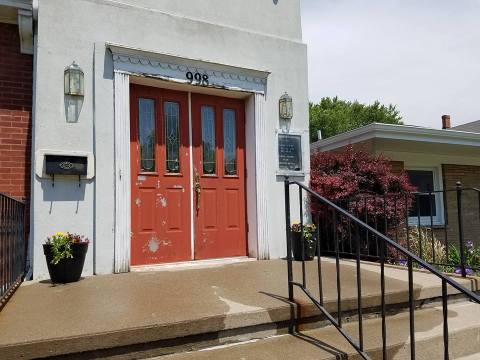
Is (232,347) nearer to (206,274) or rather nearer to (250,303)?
(250,303)

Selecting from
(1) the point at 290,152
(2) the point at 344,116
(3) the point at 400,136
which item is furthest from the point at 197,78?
(2) the point at 344,116

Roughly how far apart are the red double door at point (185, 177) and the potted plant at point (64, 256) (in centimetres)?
91

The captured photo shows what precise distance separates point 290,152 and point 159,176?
1.92m

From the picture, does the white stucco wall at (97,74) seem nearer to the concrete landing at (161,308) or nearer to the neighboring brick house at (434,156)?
the concrete landing at (161,308)

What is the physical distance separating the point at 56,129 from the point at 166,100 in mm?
1440

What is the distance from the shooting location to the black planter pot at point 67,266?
13.4ft

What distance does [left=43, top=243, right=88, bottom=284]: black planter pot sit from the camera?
408 centimetres

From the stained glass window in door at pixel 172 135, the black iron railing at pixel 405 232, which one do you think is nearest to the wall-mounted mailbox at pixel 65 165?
the stained glass window in door at pixel 172 135

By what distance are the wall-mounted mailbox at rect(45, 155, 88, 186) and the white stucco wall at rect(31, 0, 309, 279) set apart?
0.12m

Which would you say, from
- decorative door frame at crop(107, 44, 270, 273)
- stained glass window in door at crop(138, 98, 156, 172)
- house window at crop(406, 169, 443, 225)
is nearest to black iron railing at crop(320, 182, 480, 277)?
house window at crop(406, 169, 443, 225)

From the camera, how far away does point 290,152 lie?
604 centimetres

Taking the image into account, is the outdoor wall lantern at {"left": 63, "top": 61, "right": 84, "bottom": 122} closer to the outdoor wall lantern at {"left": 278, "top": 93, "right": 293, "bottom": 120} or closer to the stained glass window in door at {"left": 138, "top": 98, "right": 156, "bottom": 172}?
the stained glass window in door at {"left": 138, "top": 98, "right": 156, "bottom": 172}

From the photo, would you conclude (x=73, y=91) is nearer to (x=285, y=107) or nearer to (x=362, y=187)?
(x=285, y=107)

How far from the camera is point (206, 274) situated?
14.8 ft
